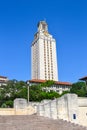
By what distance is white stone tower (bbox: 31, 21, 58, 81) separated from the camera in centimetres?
12731

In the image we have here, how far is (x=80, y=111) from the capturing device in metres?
35.0

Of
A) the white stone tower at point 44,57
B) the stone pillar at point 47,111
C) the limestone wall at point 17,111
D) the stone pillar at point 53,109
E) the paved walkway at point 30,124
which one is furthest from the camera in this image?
the white stone tower at point 44,57

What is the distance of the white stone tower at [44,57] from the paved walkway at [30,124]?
309 ft

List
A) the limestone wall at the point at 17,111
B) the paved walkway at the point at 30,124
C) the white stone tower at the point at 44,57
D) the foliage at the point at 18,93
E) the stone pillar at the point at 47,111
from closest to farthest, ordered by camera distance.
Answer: the paved walkway at the point at 30,124, the stone pillar at the point at 47,111, the limestone wall at the point at 17,111, the foliage at the point at 18,93, the white stone tower at the point at 44,57

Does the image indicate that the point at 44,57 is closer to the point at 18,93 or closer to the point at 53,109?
the point at 18,93

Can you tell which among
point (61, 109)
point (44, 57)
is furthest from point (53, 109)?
point (44, 57)

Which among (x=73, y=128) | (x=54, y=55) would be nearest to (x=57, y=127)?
(x=73, y=128)

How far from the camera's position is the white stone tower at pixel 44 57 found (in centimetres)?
12731

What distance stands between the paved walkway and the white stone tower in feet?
309

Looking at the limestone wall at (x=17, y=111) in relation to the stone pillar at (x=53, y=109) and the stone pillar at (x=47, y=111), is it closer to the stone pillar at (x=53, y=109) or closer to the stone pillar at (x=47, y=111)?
the stone pillar at (x=47, y=111)

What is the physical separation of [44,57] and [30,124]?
105m

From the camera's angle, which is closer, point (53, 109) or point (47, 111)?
point (47, 111)

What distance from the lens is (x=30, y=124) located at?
27.4 metres

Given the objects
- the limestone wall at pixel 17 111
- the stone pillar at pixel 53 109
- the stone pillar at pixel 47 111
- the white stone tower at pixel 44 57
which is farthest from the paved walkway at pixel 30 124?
the white stone tower at pixel 44 57
